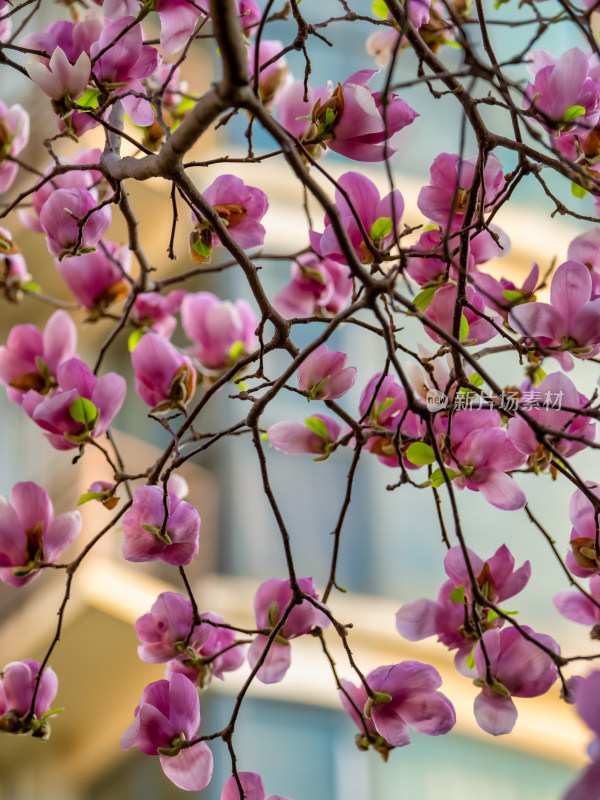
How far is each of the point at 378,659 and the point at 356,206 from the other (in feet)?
4.96

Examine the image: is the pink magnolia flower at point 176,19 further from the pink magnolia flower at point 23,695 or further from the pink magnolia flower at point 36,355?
the pink magnolia flower at point 23,695

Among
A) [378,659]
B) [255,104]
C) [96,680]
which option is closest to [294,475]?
[378,659]

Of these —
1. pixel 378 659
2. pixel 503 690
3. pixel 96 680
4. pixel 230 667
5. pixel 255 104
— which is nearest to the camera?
pixel 255 104

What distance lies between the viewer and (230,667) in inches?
26.2

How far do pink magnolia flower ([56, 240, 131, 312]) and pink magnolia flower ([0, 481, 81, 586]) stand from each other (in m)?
0.20

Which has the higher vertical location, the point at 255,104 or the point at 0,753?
the point at 255,104

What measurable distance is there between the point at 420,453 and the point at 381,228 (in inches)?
5.5

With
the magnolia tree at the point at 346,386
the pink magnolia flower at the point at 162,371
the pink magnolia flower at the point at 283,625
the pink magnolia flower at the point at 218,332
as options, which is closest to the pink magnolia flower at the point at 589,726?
the magnolia tree at the point at 346,386

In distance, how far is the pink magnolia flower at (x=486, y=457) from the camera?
580 millimetres

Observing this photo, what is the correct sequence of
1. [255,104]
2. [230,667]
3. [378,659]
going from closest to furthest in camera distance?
[255,104] → [230,667] → [378,659]

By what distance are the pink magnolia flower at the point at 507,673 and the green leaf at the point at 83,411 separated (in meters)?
0.28

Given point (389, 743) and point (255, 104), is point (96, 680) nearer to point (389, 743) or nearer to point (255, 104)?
point (389, 743)

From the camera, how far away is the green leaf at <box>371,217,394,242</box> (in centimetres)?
59

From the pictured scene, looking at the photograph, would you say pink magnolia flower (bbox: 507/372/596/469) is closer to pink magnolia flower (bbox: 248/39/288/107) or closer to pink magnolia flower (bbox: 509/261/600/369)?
pink magnolia flower (bbox: 509/261/600/369)
